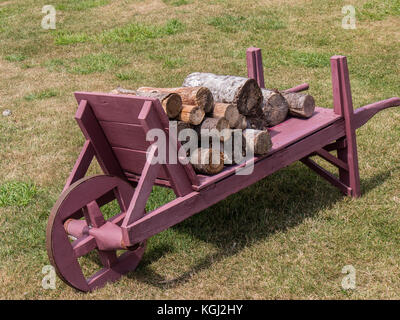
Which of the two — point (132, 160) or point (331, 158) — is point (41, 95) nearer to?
point (132, 160)

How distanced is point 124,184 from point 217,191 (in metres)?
0.65

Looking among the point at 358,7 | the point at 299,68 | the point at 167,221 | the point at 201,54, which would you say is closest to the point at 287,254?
the point at 167,221

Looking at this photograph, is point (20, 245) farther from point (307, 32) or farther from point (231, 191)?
point (307, 32)

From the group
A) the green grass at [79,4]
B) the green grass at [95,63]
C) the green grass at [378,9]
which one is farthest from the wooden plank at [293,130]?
the green grass at [79,4]

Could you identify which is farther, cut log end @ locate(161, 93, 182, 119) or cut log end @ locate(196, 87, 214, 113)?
cut log end @ locate(196, 87, 214, 113)

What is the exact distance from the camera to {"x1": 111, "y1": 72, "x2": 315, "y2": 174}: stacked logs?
11.6 feet

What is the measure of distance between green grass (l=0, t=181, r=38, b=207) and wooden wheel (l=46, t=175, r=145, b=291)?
4.13 feet

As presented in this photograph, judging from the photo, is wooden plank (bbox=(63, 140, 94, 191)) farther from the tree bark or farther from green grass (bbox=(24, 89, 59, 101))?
green grass (bbox=(24, 89, 59, 101))

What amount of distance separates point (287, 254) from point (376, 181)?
56.2 inches

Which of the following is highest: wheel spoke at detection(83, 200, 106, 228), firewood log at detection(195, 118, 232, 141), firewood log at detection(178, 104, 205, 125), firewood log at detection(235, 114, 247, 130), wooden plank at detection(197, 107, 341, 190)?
firewood log at detection(178, 104, 205, 125)

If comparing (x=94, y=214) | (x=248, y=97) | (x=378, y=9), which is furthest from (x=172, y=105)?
(x=378, y=9)

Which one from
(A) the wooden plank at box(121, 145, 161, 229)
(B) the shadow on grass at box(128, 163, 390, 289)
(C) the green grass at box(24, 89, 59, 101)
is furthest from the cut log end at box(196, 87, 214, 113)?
(C) the green grass at box(24, 89, 59, 101)

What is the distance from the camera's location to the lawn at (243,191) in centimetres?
362

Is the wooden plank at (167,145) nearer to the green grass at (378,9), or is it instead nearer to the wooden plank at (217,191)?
the wooden plank at (217,191)
